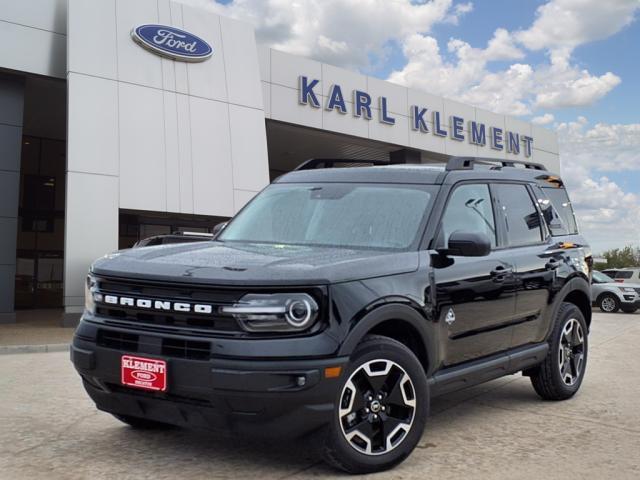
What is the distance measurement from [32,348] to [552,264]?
9257 millimetres

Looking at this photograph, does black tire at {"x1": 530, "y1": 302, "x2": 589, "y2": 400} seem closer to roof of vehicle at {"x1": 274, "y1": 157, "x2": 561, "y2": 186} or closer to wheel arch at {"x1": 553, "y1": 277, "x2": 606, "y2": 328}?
wheel arch at {"x1": 553, "y1": 277, "x2": 606, "y2": 328}

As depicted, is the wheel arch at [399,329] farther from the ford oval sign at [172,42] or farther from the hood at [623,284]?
the hood at [623,284]

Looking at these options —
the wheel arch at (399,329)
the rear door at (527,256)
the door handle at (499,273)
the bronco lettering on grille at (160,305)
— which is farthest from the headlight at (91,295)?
the rear door at (527,256)

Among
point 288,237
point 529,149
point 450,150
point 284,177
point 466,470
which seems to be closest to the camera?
point 466,470

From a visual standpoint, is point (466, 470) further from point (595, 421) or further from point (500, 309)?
point (595, 421)

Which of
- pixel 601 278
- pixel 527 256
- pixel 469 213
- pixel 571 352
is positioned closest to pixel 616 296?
pixel 601 278

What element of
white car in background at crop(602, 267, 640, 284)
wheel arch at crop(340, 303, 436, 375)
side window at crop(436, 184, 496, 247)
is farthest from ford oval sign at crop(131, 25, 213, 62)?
white car in background at crop(602, 267, 640, 284)

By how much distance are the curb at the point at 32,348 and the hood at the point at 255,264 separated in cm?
842

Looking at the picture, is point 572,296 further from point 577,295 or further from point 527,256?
point 527,256

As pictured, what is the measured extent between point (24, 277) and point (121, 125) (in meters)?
10.5

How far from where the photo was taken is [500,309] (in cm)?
486

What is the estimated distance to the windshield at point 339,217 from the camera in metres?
4.41

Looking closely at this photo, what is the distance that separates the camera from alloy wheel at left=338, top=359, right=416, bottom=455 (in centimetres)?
365

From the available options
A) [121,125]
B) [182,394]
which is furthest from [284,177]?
[121,125]
